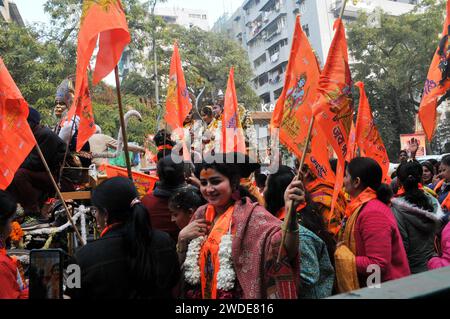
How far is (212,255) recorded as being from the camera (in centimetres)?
263

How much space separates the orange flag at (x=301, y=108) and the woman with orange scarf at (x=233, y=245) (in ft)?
3.87

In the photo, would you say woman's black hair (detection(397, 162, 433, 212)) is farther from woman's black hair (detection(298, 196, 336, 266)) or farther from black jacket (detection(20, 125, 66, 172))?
black jacket (detection(20, 125, 66, 172))

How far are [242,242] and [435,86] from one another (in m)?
3.23

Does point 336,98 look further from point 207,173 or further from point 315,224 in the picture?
point 207,173

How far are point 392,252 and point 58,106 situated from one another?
13.8 ft

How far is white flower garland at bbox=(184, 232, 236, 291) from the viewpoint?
2.49 meters

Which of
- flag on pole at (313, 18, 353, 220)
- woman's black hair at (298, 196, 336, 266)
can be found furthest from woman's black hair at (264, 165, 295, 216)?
flag on pole at (313, 18, 353, 220)

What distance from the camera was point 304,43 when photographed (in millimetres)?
4605

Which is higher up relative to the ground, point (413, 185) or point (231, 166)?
point (413, 185)

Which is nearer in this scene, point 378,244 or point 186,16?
point 378,244

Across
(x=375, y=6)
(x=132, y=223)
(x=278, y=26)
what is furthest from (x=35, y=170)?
(x=278, y=26)
